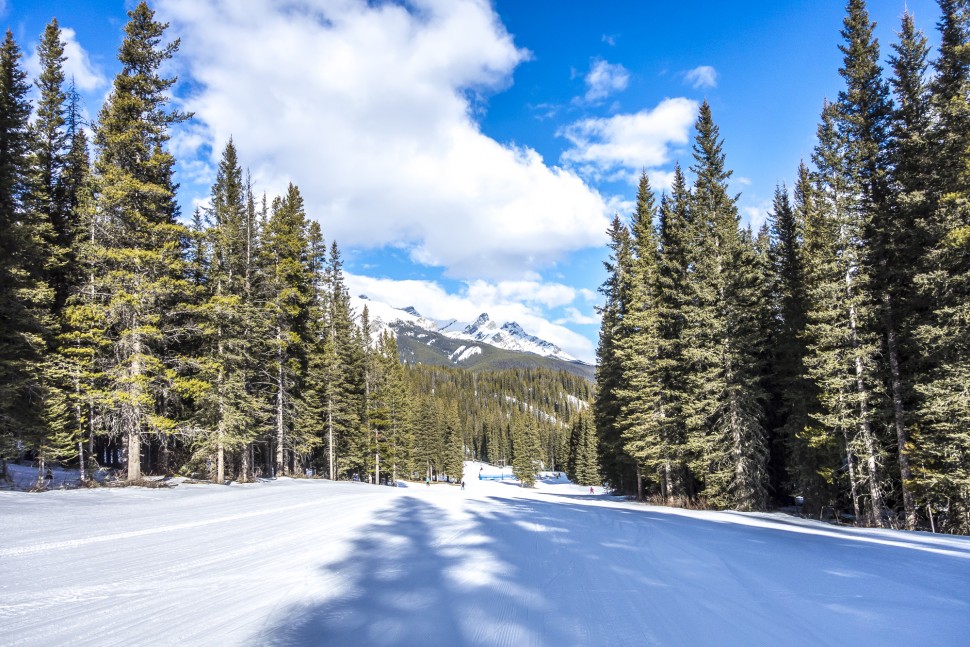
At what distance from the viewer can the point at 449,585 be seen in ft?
15.4

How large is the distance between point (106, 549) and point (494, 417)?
136m

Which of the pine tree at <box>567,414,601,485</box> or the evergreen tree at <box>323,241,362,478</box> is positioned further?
the pine tree at <box>567,414,601,485</box>

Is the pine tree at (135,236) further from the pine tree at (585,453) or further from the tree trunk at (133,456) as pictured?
the pine tree at (585,453)

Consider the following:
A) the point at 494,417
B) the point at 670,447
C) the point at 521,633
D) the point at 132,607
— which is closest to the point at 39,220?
the point at 132,607

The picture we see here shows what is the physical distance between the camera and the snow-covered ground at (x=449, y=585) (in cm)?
353

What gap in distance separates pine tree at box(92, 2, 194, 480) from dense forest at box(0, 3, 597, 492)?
0.19 feet

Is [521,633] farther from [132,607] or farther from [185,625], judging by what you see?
[132,607]

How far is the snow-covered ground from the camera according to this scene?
3.53 metres

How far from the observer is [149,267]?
1593cm

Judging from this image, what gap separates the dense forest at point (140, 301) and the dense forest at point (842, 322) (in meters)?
19.2

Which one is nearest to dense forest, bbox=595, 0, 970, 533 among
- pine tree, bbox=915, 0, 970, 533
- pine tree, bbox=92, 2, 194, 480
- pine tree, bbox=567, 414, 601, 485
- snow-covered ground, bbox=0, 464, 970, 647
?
pine tree, bbox=915, 0, 970, 533

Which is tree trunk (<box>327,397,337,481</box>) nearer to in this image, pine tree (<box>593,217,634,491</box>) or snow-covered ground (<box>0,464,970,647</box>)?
pine tree (<box>593,217,634,491</box>)

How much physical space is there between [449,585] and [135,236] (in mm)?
17431

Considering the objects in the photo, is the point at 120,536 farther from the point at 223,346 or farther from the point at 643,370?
the point at 643,370
